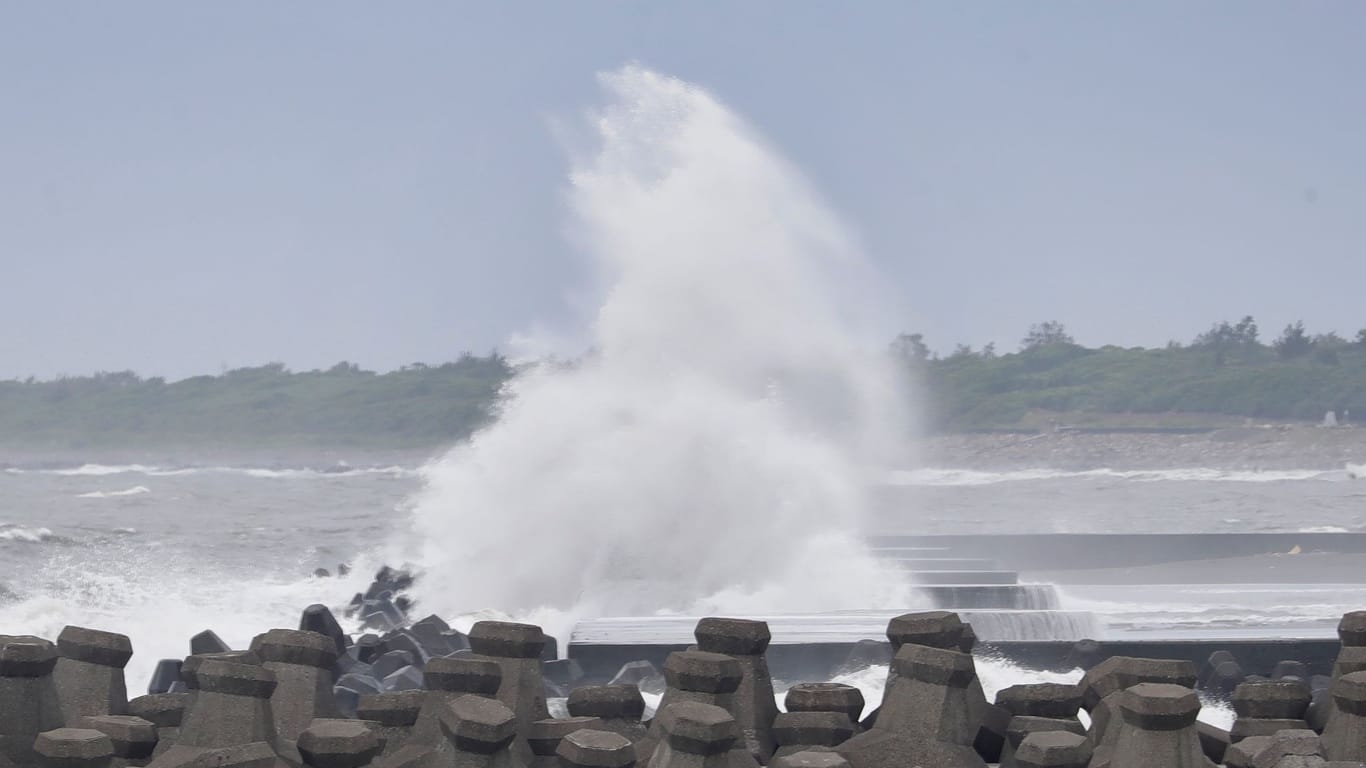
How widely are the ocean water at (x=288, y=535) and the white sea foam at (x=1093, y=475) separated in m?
0.26

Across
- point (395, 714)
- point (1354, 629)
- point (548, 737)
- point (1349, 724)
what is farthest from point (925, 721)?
point (1354, 629)

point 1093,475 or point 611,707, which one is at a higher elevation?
point 1093,475

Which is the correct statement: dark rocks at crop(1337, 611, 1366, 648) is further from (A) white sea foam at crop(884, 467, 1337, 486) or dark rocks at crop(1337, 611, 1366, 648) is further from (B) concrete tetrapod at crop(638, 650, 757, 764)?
(A) white sea foam at crop(884, 467, 1337, 486)

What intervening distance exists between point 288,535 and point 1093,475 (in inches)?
1347

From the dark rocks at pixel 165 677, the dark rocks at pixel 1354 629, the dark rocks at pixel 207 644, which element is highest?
the dark rocks at pixel 1354 629

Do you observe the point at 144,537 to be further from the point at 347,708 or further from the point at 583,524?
the point at 347,708

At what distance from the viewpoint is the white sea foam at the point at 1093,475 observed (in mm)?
43688

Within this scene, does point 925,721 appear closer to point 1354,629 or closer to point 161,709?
point 1354,629

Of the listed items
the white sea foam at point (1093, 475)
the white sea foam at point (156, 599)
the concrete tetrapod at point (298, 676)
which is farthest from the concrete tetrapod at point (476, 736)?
the white sea foam at point (1093, 475)

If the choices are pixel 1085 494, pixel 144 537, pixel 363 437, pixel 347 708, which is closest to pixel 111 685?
pixel 347 708

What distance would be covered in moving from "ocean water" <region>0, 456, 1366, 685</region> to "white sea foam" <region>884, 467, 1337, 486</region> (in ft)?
0.87

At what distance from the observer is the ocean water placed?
34.4 ft

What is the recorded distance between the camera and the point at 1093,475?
1940 inches

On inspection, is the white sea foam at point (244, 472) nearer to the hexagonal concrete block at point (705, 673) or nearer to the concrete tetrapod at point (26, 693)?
the concrete tetrapod at point (26, 693)
